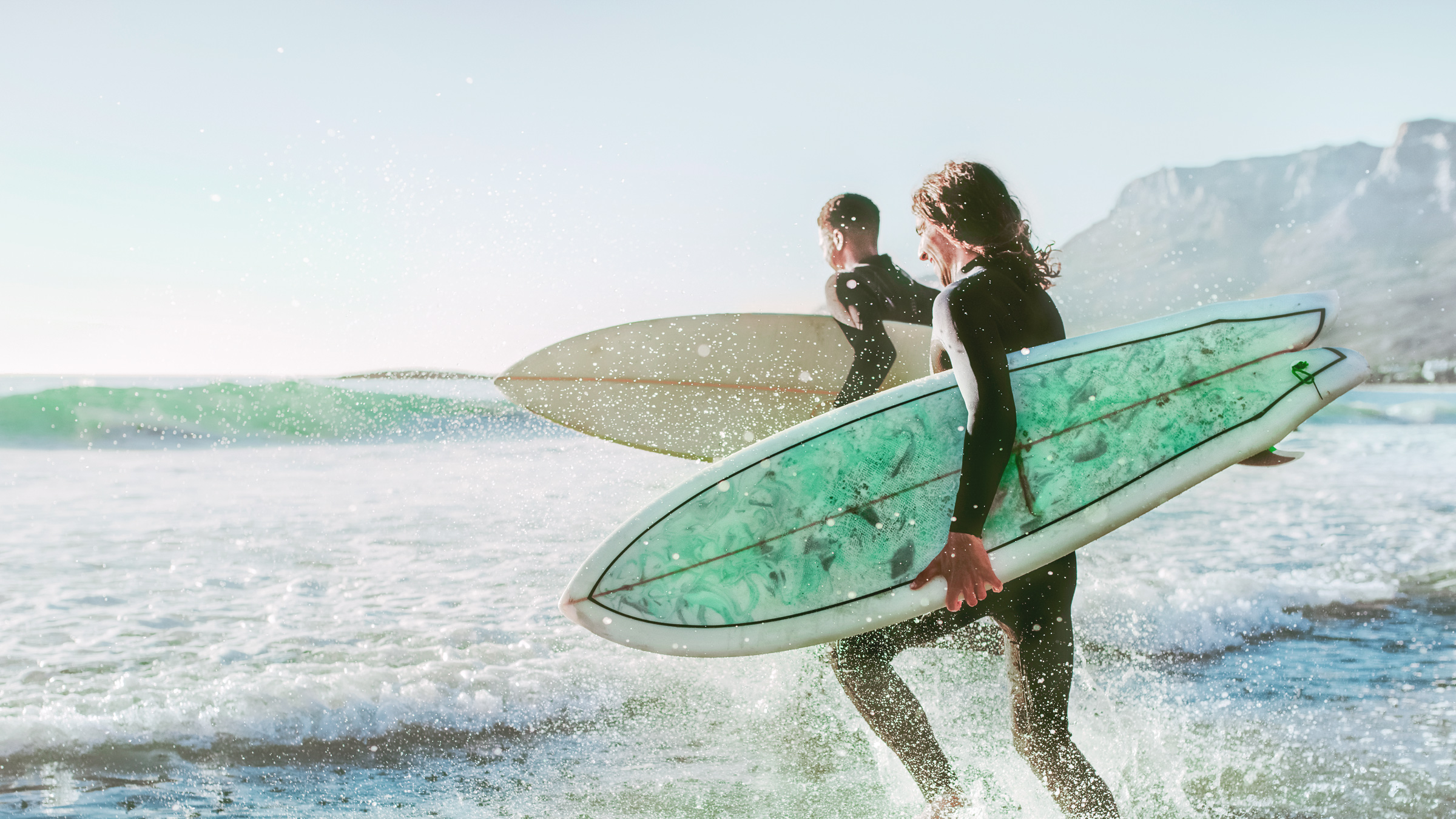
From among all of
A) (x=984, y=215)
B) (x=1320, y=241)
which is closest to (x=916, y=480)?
(x=984, y=215)

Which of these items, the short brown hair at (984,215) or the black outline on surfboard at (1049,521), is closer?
the short brown hair at (984,215)

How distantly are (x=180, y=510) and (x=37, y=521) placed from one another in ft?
4.16

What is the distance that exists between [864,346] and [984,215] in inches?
34.4

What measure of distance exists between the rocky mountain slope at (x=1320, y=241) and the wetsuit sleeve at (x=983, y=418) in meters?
46.3

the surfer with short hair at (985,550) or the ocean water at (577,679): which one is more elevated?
the surfer with short hair at (985,550)

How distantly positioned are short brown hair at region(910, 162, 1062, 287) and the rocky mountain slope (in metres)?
46.0

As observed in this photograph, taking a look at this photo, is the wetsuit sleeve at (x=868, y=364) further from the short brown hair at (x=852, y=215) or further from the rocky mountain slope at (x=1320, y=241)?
the rocky mountain slope at (x=1320, y=241)

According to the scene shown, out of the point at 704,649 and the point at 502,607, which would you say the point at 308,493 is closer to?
the point at 502,607

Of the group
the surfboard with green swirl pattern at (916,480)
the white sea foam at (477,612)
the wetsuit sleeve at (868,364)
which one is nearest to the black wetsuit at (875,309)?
the wetsuit sleeve at (868,364)

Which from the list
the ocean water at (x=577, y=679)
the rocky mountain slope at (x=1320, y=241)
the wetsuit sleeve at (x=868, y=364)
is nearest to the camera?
the wetsuit sleeve at (x=868, y=364)

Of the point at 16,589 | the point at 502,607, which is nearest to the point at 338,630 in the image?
the point at 502,607

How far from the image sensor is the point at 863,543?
2.01 m

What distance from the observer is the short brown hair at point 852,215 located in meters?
2.76

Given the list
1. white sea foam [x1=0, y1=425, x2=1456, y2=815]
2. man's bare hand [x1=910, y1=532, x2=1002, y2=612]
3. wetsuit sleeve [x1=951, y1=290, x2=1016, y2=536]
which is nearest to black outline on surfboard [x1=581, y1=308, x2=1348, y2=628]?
man's bare hand [x1=910, y1=532, x2=1002, y2=612]
